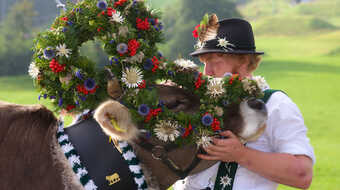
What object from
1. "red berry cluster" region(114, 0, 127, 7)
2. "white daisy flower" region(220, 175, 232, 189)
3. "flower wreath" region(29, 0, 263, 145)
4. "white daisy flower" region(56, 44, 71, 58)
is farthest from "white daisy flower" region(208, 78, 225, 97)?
"white daisy flower" region(56, 44, 71, 58)

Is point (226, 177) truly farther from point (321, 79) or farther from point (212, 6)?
point (212, 6)

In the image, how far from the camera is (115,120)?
185 cm

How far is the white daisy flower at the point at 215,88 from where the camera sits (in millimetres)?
2070

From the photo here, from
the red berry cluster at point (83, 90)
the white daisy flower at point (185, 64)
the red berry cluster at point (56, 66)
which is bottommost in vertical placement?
the red berry cluster at point (83, 90)

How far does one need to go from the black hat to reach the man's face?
68mm

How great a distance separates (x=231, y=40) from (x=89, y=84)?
945mm

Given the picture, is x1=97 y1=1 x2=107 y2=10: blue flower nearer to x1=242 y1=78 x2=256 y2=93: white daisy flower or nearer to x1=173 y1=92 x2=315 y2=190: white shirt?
x1=242 y1=78 x2=256 y2=93: white daisy flower

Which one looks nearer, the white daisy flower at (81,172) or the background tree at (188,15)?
the white daisy flower at (81,172)

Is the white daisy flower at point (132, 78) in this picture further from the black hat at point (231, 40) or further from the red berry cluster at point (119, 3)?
the black hat at point (231, 40)

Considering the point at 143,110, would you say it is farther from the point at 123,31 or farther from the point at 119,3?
the point at 119,3

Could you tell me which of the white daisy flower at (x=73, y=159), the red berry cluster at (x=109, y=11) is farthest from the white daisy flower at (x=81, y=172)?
the red berry cluster at (x=109, y=11)

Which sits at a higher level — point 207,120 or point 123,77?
point 123,77

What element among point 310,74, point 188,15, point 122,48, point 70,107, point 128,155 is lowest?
point 128,155

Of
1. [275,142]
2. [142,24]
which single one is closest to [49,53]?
[142,24]
